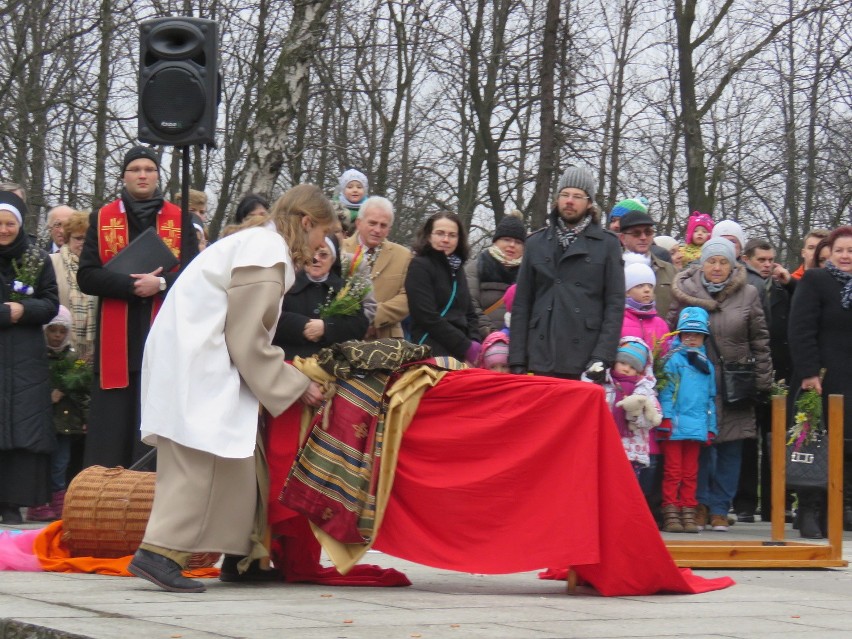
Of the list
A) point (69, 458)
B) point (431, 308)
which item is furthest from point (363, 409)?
point (69, 458)

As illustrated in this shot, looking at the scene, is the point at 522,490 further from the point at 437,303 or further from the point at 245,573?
the point at 437,303

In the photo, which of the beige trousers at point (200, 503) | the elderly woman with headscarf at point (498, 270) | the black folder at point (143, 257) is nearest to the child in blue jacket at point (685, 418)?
the elderly woman with headscarf at point (498, 270)

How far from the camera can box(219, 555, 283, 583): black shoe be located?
23.5ft

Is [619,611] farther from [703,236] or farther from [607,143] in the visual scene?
[607,143]

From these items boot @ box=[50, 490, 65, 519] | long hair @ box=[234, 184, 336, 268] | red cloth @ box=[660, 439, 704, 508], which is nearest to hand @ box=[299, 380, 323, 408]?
long hair @ box=[234, 184, 336, 268]

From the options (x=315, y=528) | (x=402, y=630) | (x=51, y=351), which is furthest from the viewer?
(x=51, y=351)

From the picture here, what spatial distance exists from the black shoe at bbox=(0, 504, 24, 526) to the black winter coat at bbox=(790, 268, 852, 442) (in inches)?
230

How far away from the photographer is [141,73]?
923 centimetres

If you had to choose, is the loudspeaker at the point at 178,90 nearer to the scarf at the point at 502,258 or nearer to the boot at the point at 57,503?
the scarf at the point at 502,258

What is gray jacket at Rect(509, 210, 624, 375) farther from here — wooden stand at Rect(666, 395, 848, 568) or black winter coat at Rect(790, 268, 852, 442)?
black winter coat at Rect(790, 268, 852, 442)

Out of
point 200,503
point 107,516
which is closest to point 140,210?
point 107,516

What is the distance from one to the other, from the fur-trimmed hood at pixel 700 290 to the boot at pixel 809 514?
64.3 inches

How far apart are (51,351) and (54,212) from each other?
181 cm

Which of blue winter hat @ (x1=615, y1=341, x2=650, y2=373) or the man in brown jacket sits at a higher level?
the man in brown jacket
